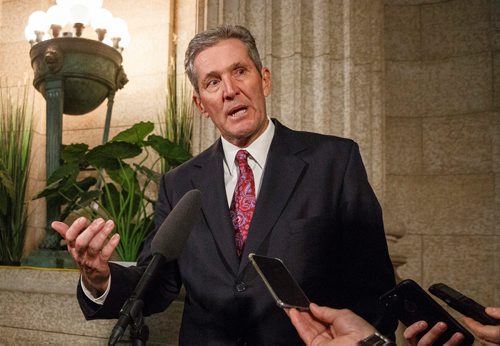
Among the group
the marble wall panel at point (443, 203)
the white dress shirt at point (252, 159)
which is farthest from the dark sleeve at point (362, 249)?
the marble wall panel at point (443, 203)

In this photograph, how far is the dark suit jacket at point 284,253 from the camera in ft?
4.78

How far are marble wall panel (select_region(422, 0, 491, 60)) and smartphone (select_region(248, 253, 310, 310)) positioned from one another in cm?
322

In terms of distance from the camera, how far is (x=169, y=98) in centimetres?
371

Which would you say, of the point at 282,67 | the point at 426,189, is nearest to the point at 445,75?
the point at 426,189

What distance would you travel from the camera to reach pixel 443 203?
364cm

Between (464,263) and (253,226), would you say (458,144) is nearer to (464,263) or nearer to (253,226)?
(464,263)

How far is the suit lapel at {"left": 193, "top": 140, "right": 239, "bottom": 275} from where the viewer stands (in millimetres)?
1511

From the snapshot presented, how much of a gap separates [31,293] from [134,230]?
2.10ft

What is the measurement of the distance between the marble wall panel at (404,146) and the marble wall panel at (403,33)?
19.3 inches

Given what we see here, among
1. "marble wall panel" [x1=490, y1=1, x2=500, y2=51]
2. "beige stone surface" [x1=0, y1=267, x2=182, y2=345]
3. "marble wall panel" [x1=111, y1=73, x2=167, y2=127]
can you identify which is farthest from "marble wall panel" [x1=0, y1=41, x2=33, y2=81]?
"marble wall panel" [x1=490, y1=1, x2=500, y2=51]

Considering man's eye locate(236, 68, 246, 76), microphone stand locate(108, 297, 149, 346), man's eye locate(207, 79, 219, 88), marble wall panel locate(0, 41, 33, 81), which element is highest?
marble wall panel locate(0, 41, 33, 81)

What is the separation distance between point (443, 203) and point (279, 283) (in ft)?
9.54

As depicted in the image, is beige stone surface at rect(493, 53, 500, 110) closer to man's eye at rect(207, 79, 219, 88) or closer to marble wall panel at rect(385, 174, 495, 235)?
marble wall panel at rect(385, 174, 495, 235)

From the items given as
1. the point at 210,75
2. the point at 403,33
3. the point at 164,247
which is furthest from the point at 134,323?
the point at 403,33
